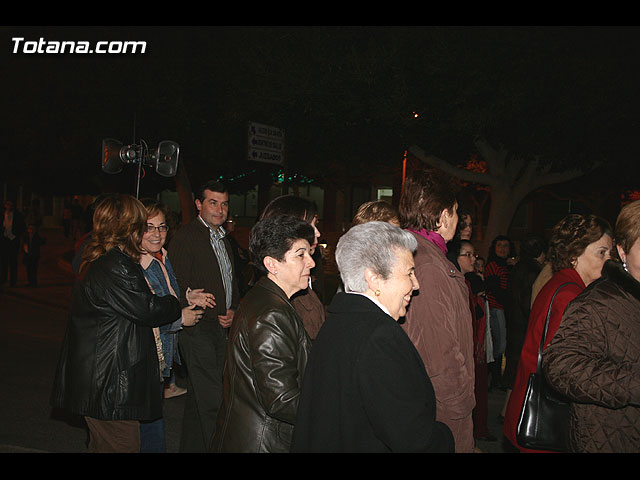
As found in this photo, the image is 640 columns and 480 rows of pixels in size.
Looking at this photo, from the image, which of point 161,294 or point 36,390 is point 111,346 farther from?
point 36,390

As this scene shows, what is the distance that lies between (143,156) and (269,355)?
321 inches

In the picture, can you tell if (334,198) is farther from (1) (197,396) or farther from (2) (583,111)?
(1) (197,396)

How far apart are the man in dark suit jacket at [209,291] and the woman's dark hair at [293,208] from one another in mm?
1486

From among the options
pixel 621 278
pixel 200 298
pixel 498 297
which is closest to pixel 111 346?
pixel 200 298

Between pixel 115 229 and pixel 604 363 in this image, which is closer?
pixel 604 363

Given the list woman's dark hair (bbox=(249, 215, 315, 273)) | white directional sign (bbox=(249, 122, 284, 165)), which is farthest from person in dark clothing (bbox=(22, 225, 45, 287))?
woman's dark hair (bbox=(249, 215, 315, 273))

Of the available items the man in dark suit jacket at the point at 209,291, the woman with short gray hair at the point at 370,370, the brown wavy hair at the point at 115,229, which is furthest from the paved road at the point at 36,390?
the woman with short gray hair at the point at 370,370

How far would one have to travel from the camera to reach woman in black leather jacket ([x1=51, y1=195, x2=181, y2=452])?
3.92m

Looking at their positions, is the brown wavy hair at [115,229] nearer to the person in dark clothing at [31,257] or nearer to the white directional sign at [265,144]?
the white directional sign at [265,144]

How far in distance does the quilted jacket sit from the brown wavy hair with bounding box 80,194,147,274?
2.50 metres

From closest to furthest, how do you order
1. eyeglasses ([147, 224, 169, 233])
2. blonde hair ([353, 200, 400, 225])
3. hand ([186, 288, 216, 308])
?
blonde hair ([353, 200, 400, 225]) → hand ([186, 288, 216, 308]) → eyeglasses ([147, 224, 169, 233])

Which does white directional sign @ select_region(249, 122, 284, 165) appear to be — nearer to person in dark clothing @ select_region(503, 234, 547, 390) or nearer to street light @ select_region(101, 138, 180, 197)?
street light @ select_region(101, 138, 180, 197)

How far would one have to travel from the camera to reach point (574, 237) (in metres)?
4.04

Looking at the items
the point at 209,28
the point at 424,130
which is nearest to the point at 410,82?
the point at 424,130
